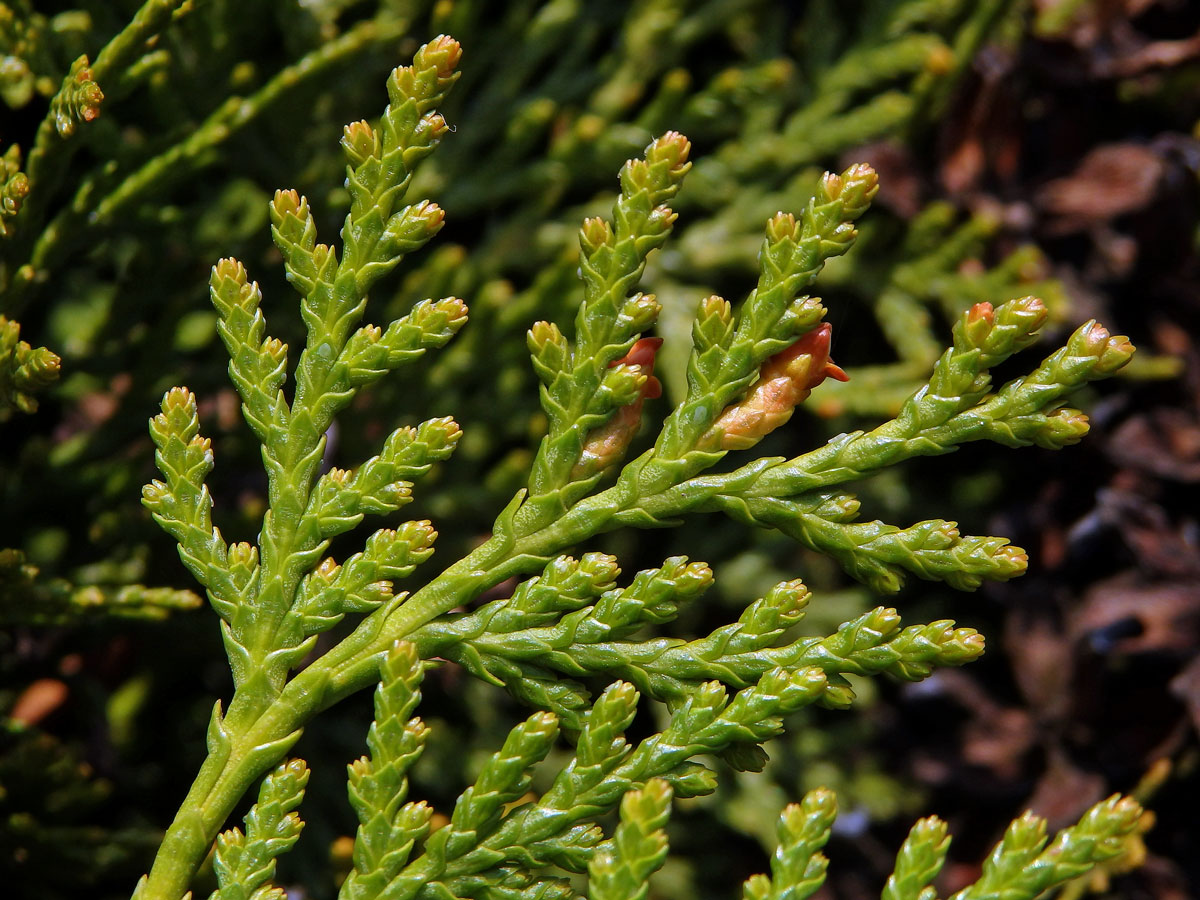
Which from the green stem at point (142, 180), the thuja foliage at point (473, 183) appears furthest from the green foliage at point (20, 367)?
the thuja foliage at point (473, 183)

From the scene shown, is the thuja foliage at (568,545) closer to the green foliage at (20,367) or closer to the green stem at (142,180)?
the green foliage at (20,367)

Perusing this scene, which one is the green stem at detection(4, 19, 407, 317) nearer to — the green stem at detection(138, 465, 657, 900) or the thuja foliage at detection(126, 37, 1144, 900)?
the thuja foliage at detection(126, 37, 1144, 900)

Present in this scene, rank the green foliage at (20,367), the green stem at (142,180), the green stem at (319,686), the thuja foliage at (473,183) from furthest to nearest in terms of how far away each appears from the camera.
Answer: the thuja foliage at (473,183) < the green stem at (142,180) < the green foliage at (20,367) < the green stem at (319,686)

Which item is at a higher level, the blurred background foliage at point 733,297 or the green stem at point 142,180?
the green stem at point 142,180

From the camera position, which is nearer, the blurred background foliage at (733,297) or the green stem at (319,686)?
the green stem at (319,686)

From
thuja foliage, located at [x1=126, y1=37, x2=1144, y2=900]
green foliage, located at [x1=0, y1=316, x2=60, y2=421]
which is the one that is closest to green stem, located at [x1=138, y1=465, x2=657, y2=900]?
thuja foliage, located at [x1=126, y1=37, x2=1144, y2=900]

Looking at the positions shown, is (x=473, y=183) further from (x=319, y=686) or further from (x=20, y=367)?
(x=319, y=686)

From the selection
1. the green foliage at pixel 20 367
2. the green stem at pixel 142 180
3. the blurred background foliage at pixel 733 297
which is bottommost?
the blurred background foliage at pixel 733 297
